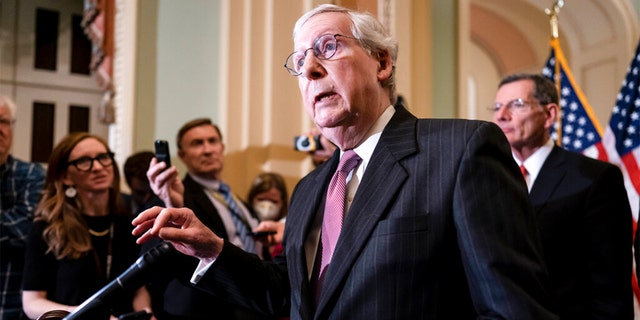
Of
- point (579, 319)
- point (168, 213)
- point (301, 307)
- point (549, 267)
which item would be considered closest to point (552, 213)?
point (549, 267)

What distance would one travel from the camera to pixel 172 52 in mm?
3725

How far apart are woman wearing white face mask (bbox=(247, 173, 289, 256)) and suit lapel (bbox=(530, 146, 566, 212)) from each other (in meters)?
1.54

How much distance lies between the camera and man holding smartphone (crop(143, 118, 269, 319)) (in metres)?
2.33

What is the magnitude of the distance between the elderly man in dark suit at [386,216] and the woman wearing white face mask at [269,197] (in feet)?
6.10

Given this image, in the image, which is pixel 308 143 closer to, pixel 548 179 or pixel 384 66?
pixel 548 179

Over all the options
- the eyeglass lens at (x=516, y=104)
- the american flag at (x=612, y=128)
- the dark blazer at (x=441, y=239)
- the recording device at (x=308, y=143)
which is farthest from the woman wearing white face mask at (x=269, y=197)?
the dark blazer at (x=441, y=239)

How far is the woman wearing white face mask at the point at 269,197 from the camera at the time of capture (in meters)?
3.33

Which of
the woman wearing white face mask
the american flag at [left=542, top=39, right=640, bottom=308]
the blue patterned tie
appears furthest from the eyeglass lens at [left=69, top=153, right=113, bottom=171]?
the american flag at [left=542, top=39, right=640, bottom=308]

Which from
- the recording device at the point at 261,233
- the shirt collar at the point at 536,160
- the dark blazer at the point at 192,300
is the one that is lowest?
the dark blazer at the point at 192,300

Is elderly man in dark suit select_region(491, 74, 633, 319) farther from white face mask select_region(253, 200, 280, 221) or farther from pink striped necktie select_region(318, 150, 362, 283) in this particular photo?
white face mask select_region(253, 200, 280, 221)

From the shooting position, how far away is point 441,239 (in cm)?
113

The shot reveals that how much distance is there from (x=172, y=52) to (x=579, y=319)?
8.63 ft

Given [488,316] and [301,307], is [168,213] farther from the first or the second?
[488,316]

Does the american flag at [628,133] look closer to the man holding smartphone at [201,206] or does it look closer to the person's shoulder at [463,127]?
the man holding smartphone at [201,206]
